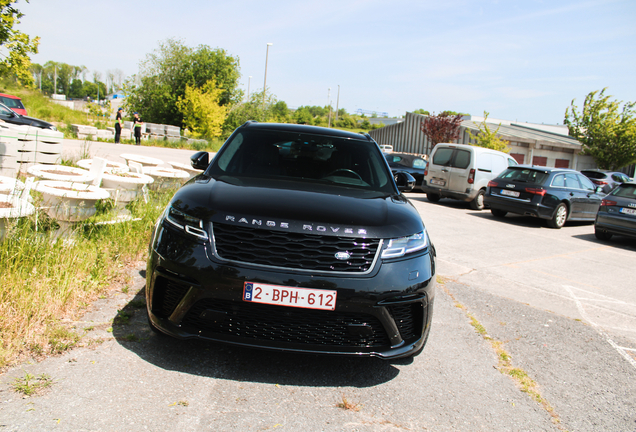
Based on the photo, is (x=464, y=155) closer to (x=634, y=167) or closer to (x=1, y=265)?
(x=1, y=265)

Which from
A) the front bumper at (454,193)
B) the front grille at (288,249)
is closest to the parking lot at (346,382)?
the front grille at (288,249)

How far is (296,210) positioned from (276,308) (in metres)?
0.63

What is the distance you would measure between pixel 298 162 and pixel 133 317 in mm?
1868

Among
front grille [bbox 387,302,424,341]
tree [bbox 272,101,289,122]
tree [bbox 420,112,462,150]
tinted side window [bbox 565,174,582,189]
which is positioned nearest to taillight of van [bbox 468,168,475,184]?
tinted side window [bbox 565,174,582,189]

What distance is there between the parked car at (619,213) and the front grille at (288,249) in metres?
10.4

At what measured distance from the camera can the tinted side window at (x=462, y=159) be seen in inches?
600

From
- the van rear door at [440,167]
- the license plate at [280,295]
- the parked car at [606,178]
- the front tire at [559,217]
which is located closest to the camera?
the license plate at [280,295]

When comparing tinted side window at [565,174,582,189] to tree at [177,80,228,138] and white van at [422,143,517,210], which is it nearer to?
white van at [422,143,517,210]

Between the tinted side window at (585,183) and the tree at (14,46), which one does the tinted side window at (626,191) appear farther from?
the tree at (14,46)

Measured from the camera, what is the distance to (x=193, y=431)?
2.41 meters

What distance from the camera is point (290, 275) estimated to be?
9.14 ft

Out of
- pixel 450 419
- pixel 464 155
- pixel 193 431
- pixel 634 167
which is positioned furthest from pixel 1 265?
pixel 634 167

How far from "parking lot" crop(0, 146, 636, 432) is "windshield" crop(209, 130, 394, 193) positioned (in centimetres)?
141

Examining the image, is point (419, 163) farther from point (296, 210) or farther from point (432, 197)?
point (296, 210)
